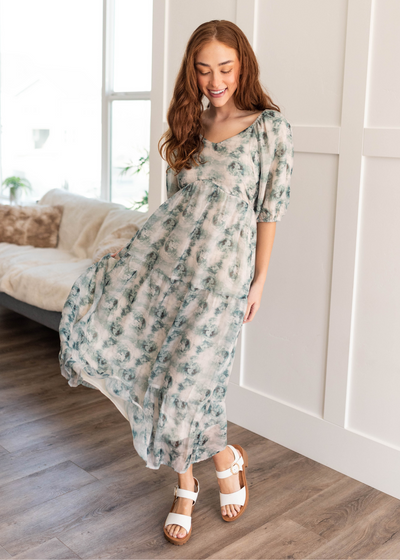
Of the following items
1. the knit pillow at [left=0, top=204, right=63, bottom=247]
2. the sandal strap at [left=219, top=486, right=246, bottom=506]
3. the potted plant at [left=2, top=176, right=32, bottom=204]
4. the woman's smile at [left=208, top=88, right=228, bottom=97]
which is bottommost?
the sandal strap at [left=219, top=486, right=246, bottom=506]

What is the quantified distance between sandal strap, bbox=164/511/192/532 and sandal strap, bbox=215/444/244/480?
17cm

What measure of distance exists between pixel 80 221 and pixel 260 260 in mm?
2450

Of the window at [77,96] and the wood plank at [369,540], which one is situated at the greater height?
the window at [77,96]

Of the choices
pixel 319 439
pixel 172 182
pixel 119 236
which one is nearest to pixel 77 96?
pixel 119 236

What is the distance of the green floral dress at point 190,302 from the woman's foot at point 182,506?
13 centimetres

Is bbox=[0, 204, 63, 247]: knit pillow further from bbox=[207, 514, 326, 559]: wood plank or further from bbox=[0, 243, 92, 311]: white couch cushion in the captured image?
bbox=[207, 514, 326, 559]: wood plank

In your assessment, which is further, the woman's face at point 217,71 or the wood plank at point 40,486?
the wood plank at point 40,486

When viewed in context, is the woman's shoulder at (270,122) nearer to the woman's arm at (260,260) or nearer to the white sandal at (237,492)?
the woman's arm at (260,260)

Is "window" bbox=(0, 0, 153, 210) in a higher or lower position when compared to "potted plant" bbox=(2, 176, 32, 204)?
higher

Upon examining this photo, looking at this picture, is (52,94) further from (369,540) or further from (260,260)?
(369,540)

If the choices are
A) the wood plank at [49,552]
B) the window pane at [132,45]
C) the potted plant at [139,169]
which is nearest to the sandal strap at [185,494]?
the wood plank at [49,552]

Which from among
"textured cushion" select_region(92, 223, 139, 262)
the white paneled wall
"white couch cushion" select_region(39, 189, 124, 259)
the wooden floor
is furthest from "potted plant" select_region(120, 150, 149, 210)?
the wooden floor

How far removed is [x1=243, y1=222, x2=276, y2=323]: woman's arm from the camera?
1.81m

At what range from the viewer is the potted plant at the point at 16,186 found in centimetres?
495
